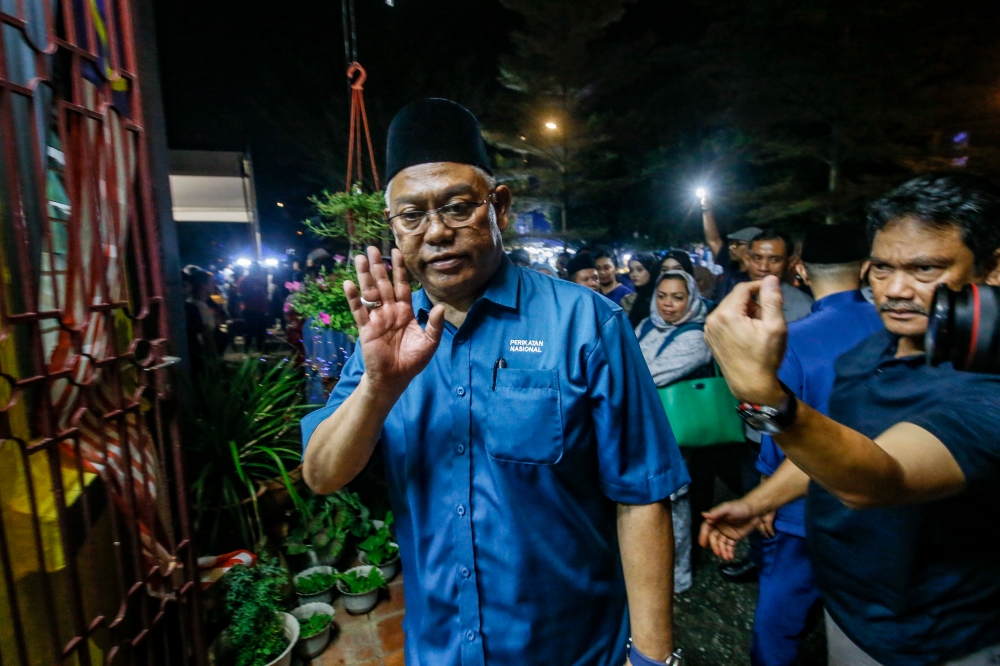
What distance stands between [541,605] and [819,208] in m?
13.3

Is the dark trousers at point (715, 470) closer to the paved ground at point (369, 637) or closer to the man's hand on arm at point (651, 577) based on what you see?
the paved ground at point (369, 637)

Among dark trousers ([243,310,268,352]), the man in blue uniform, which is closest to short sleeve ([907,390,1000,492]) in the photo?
the man in blue uniform

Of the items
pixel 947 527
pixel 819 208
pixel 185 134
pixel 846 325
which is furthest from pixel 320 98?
pixel 947 527

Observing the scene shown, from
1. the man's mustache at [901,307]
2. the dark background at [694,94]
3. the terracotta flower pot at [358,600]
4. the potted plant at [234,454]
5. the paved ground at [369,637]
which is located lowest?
the paved ground at [369,637]

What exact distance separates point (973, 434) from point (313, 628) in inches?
120

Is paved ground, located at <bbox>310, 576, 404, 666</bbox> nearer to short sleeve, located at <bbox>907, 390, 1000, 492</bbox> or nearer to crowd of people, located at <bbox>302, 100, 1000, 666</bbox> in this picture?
crowd of people, located at <bbox>302, 100, 1000, 666</bbox>

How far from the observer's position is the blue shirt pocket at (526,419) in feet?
4.57

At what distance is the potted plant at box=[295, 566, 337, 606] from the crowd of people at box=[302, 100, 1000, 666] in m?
1.93

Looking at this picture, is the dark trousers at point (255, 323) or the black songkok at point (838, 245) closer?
the black songkok at point (838, 245)

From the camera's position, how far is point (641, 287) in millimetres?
5570

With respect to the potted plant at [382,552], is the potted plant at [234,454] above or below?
above

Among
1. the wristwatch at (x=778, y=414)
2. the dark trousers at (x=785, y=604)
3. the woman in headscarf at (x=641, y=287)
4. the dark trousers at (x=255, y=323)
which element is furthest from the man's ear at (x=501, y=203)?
the dark trousers at (x=255, y=323)

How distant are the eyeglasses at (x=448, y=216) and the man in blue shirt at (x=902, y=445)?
70cm

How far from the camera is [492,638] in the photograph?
1428 mm
